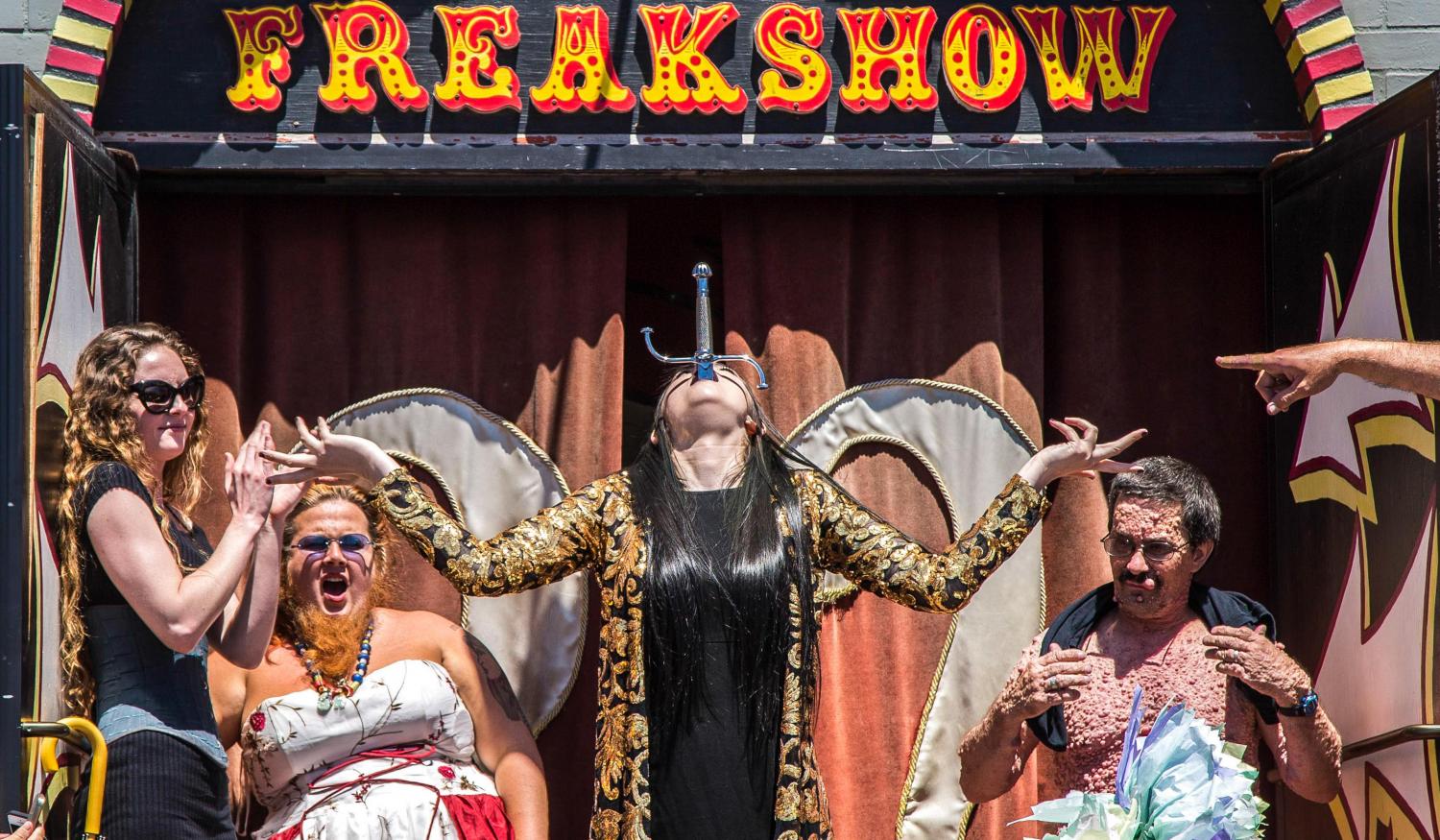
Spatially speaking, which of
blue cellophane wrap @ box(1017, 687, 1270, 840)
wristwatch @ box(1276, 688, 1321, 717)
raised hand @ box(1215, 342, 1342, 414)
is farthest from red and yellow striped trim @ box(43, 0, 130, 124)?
wristwatch @ box(1276, 688, 1321, 717)

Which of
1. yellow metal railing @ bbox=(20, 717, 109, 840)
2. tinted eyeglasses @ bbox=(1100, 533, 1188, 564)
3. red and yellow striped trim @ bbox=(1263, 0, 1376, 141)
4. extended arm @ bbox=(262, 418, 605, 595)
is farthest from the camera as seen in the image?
red and yellow striped trim @ bbox=(1263, 0, 1376, 141)

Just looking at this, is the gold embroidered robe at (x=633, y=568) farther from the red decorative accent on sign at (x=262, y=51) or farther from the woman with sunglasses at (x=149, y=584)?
the red decorative accent on sign at (x=262, y=51)

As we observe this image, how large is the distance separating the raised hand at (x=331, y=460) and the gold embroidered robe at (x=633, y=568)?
2.1 inches

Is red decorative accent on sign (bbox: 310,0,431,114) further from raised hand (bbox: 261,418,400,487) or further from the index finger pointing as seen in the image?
the index finger pointing

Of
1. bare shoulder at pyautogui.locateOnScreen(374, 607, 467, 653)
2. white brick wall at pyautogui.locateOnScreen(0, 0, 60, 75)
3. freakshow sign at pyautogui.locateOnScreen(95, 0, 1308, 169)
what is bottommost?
bare shoulder at pyautogui.locateOnScreen(374, 607, 467, 653)

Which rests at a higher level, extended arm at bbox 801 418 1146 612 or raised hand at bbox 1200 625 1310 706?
extended arm at bbox 801 418 1146 612

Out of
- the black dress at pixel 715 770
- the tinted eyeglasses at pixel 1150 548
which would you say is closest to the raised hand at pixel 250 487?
the black dress at pixel 715 770

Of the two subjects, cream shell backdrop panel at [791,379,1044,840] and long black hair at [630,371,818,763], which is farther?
cream shell backdrop panel at [791,379,1044,840]

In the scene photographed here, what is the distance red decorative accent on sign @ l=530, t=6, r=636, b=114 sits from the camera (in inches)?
178

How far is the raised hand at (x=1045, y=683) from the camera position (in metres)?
3.76

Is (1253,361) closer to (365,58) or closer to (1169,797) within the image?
(1169,797)

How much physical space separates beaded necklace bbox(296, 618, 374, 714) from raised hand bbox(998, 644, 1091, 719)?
1501mm

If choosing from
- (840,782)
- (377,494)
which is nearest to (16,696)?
(377,494)

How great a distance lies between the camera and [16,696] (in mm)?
3537
